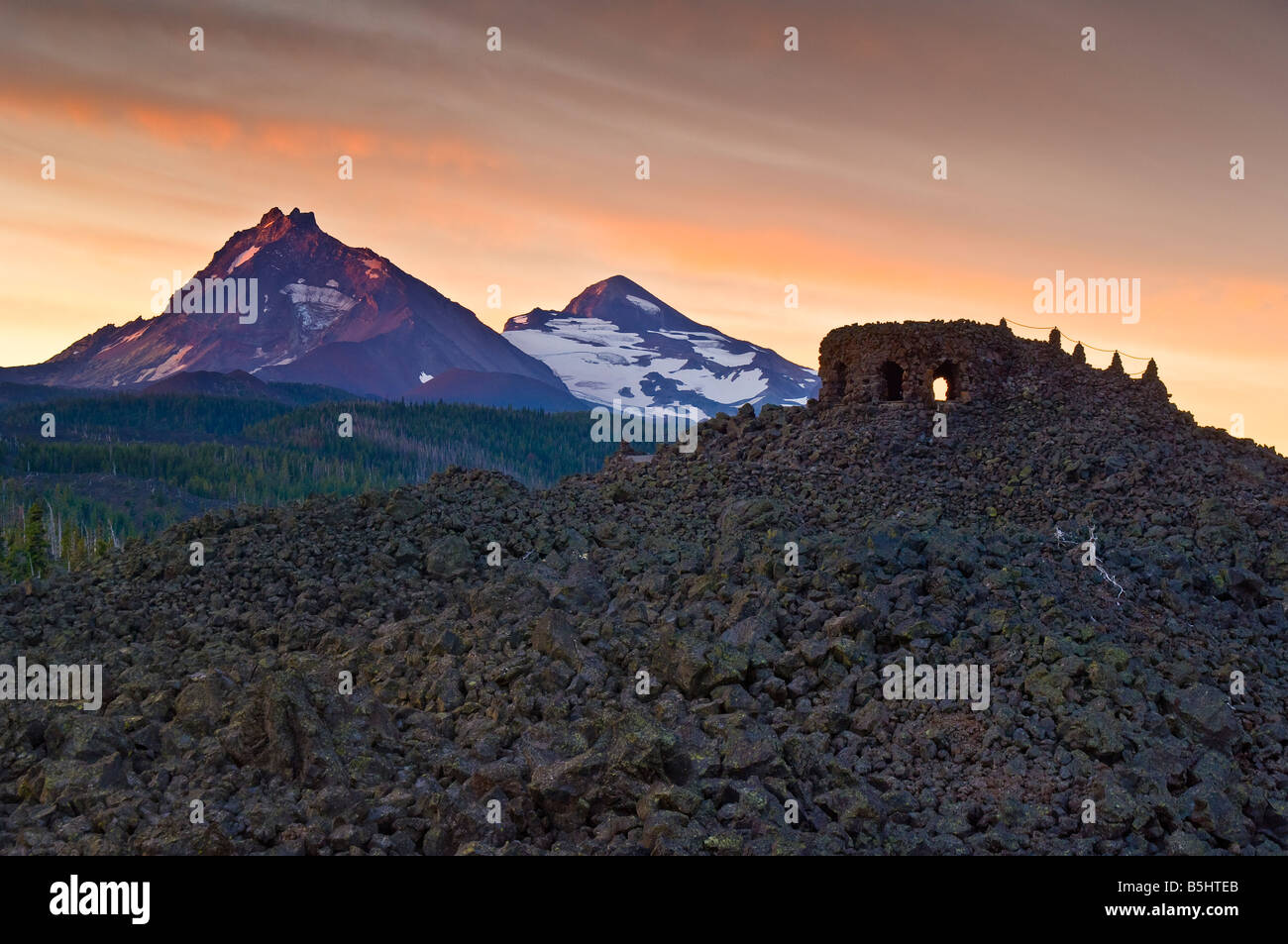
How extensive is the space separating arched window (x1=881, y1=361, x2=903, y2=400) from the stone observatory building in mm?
224

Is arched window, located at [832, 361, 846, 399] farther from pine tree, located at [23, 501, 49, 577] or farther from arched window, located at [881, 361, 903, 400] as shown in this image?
pine tree, located at [23, 501, 49, 577]

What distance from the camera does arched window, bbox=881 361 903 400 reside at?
36031mm

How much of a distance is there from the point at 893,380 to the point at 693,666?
21806 millimetres

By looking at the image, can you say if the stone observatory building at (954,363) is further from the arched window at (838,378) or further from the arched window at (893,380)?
the arched window at (838,378)

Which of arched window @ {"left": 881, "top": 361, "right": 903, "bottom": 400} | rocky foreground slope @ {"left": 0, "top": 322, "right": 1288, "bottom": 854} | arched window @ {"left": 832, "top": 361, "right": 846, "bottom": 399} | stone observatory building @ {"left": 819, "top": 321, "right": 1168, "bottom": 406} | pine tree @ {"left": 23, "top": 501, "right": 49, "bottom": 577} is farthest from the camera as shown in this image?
pine tree @ {"left": 23, "top": 501, "right": 49, "bottom": 577}

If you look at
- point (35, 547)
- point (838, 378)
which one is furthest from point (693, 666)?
point (35, 547)

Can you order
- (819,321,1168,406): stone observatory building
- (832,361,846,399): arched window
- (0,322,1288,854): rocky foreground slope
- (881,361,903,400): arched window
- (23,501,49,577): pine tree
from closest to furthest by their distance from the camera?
1. (0,322,1288,854): rocky foreground slope
2. (819,321,1168,406): stone observatory building
3. (881,361,903,400): arched window
4. (832,361,846,399): arched window
5. (23,501,49,577): pine tree

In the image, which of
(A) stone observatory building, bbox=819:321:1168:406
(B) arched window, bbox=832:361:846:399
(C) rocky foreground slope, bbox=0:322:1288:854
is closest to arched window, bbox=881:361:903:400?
(A) stone observatory building, bbox=819:321:1168:406

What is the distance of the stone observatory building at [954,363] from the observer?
A: 112 ft

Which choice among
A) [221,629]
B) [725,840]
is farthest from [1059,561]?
[221,629]

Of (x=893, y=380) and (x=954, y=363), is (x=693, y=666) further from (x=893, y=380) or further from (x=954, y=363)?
(x=893, y=380)

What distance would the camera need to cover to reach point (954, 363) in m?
34.4

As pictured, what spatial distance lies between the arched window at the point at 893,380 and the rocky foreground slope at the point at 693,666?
6.81 m
